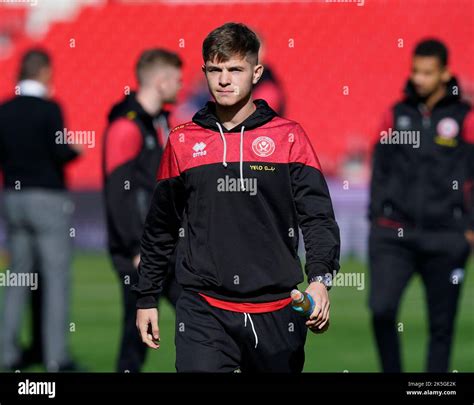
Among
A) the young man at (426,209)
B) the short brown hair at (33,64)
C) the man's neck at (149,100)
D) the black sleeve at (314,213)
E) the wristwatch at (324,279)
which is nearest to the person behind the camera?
the wristwatch at (324,279)

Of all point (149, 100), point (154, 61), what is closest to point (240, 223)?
point (149, 100)

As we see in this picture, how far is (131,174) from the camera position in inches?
245

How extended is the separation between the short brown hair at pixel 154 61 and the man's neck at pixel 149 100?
9 centimetres

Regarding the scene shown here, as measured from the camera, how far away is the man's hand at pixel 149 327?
4.20 metres

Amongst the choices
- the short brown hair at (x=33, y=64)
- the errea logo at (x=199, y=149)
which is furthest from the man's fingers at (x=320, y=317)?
the short brown hair at (x=33, y=64)

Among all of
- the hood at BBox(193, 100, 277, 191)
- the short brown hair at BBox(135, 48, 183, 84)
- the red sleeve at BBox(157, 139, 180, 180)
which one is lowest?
the red sleeve at BBox(157, 139, 180, 180)

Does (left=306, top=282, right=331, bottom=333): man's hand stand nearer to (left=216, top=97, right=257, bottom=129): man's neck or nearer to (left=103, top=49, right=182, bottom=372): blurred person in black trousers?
(left=216, top=97, right=257, bottom=129): man's neck

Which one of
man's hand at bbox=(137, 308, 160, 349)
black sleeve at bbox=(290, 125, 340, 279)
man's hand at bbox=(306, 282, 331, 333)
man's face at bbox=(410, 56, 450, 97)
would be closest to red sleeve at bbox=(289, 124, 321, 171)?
black sleeve at bbox=(290, 125, 340, 279)

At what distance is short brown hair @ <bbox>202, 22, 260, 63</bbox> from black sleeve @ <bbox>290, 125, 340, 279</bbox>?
38cm

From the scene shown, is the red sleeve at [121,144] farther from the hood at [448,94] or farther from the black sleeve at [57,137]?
the hood at [448,94]

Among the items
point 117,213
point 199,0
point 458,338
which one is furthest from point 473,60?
point 117,213

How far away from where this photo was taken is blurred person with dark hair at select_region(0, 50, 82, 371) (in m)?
7.57

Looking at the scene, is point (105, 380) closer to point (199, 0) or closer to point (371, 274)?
point (371, 274)

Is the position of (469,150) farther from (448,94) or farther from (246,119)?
(246,119)
